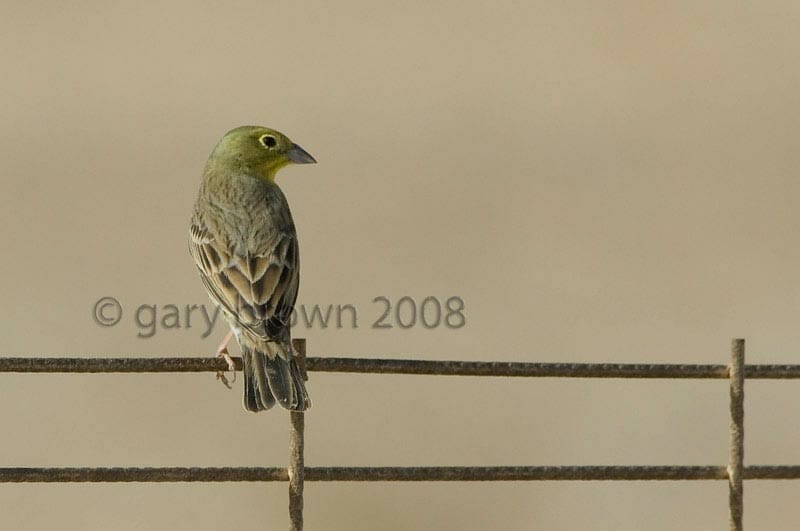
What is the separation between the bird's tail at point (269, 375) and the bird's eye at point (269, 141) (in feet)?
7.03

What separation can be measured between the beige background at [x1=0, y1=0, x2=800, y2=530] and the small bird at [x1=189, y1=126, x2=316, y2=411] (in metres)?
5.85

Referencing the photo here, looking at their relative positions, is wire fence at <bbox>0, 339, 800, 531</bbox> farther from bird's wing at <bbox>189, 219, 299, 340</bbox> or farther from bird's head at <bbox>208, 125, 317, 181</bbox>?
bird's head at <bbox>208, 125, 317, 181</bbox>

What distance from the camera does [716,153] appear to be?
2662 cm

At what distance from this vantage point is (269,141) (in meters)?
9.55

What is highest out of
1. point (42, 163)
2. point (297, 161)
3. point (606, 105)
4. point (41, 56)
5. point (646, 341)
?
point (41, 56)

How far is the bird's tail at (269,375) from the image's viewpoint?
712 centimetres

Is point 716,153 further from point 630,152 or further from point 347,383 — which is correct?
point 347,383

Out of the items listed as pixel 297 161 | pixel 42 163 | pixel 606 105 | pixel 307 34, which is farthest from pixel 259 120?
pixel 297 161

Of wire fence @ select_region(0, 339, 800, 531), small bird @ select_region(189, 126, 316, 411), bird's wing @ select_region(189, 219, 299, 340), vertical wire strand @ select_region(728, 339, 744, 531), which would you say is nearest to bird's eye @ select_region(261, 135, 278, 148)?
small bird @ select_region(189, 126, 316, 411)

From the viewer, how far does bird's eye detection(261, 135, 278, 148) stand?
376 inches

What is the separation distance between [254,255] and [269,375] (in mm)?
976

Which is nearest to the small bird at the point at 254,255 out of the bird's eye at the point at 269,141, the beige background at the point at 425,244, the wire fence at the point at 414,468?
the bird's eye at the point at 269,141

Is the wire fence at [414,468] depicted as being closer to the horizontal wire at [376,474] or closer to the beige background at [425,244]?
the horizontal wire at [376,474]

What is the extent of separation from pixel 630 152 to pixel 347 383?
10337mm
